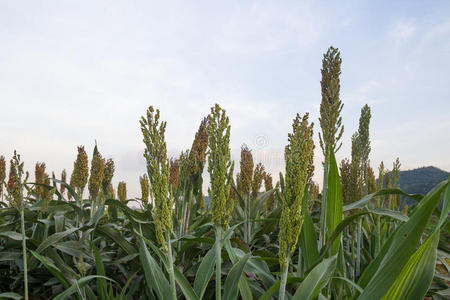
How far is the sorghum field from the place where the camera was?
1.65m

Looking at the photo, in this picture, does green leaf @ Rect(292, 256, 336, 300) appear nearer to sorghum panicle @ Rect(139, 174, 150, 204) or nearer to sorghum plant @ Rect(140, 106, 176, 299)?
sorghum plant @ Rect(140, 106, 176, 299)

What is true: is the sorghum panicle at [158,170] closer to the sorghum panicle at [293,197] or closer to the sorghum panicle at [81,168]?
the sorghum panicle at [293,197]

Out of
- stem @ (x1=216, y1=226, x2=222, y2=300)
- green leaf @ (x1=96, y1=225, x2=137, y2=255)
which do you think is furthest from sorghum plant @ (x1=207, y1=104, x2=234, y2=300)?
green leaf @ (x1=96, y1=225, x2=137, y2=255)

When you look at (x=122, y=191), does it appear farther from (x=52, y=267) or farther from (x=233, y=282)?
(x=233, y=282)

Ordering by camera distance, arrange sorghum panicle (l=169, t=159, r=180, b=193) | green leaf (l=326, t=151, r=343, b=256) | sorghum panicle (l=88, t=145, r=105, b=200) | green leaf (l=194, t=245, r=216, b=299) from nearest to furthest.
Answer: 1. green leaf (l=194, t=245, r=216, b=299)
2. green leaf (l=326, t=151, r=343, b=256)
3. sorghum panicle (l=88, t=145, r=105, b=200)
4. sorghum panicle (l=169, t=159, r=180, b=193)

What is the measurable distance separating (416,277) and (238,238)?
5.03ft

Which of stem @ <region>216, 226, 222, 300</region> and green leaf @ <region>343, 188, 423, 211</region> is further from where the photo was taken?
green leaf @ <region>343, 188, 423, 211</region>

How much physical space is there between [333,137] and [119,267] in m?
2.22

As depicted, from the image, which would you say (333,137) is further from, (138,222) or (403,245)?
(138,222)

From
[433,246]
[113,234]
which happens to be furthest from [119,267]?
[433,246]

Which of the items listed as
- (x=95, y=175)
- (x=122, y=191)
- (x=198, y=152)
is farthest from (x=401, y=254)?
(x=122, y=191)

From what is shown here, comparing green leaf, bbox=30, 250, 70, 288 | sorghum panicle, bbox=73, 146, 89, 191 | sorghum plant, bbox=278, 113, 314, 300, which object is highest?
sorghum panicle, bbox=73, 146, 89, 191

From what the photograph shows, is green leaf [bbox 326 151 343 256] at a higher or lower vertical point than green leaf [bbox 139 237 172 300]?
higher

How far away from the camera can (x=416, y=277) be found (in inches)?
61.7
